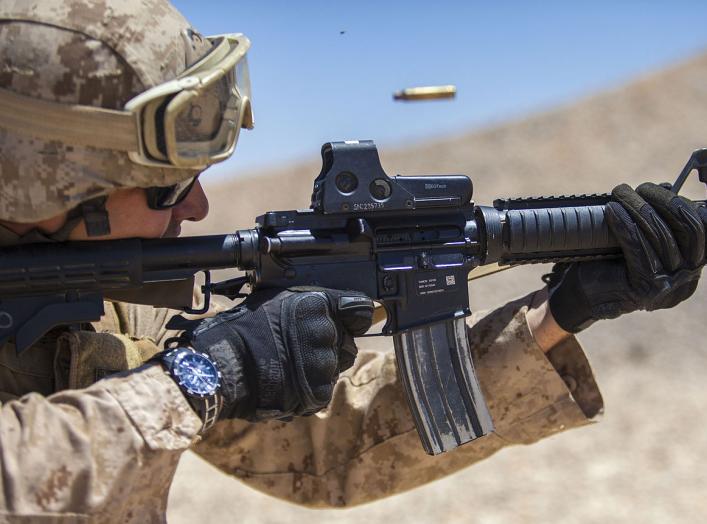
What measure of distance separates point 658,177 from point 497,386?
1436 cm

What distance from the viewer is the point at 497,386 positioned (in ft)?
11.2

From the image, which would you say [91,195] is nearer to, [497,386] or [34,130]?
[34,130]

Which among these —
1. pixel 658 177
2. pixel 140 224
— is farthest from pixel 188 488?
pixel 658 177

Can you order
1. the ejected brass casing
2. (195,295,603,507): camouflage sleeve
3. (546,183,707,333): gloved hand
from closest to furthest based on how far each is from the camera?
1. (546,183,707,333): gloved hand
2. (195,295,603,507): camouflage sleeve
3. the ejected brass casing

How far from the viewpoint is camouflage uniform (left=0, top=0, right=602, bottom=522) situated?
218 centimetres

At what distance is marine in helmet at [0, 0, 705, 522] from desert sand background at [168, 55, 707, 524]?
365cm

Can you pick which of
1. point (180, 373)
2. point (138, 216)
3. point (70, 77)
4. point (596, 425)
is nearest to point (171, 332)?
point (138, 216)

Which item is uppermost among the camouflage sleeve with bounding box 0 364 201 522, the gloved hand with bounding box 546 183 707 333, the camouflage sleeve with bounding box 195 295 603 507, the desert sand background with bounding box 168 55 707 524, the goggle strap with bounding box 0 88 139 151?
the goggle strap with bounding box 0 88 139 151

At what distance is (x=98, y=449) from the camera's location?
2186 millimetres

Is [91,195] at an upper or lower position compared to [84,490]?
upper

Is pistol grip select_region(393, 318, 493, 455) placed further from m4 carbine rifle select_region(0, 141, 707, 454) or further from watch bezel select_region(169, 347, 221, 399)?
watch bezel select_region(169, 347, 221, 399)

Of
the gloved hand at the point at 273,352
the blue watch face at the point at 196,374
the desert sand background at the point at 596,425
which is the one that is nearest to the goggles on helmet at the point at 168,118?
the gloved hand at the point at 273,352

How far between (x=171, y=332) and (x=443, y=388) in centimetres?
98

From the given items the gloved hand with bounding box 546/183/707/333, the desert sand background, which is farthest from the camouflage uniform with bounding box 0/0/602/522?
the desert sand background
